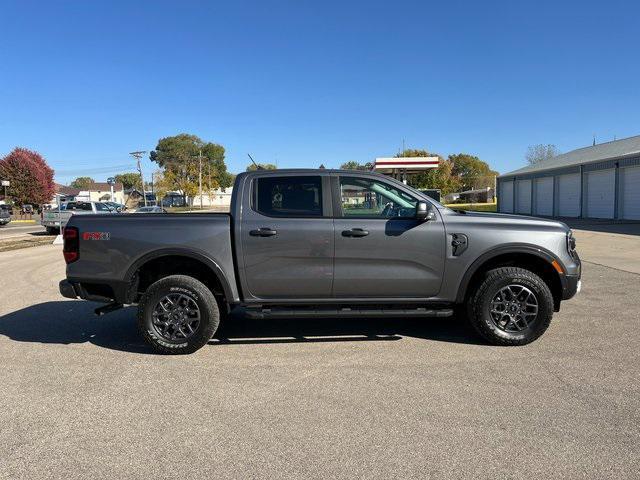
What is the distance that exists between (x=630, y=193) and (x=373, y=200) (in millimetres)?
26312

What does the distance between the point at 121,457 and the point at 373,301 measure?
9.37 ft

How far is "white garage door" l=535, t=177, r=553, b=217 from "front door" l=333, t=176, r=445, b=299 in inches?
1306

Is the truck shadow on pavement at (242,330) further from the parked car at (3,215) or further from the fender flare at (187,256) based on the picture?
the parked car at (3,215)

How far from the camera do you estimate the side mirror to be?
4.99 metres

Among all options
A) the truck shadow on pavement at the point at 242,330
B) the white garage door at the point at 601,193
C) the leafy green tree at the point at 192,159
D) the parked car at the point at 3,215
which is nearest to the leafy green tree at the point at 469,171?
the leafy green tree at the point at 192,159

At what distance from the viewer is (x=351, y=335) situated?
232 inches

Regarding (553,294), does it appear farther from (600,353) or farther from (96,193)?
(96,193)

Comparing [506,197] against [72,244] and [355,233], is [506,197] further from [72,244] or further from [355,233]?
[72,244]

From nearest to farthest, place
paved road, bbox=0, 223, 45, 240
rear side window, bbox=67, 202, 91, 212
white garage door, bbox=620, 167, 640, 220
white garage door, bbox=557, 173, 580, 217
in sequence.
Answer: paved road, bbox=0, 223, 45, 240 → white garage door, bbox=620, 167, 640, 220 → rear side window, bbox=67, 202, 91, 212 → white garage door, bbox=557, 173, 580, 217

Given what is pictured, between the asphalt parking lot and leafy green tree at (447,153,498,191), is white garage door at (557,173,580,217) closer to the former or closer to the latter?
the asphalt parking lot

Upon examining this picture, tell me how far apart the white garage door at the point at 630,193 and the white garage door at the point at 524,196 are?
11383mm

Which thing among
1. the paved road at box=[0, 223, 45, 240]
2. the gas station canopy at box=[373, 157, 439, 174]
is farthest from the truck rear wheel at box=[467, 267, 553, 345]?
the paved road at box=[0, 223, 45, 240]

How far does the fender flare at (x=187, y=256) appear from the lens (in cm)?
513

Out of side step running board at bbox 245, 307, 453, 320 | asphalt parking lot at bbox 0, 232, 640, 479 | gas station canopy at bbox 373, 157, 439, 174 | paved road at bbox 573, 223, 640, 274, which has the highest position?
gas station canopy at bbox 373, 157, 439, 174
